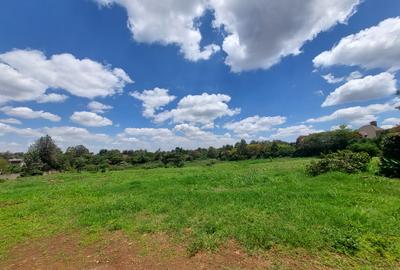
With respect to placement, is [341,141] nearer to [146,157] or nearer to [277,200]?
[146,157]

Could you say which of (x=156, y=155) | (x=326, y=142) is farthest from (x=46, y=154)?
(x=326, y=142)

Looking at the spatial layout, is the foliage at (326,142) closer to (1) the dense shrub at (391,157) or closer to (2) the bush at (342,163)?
(1) the dense shrub at (391,157)

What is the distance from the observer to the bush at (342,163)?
13.0 m

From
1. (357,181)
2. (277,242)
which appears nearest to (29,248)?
(277,242)

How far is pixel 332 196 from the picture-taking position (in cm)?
877

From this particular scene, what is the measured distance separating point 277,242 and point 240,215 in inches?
68.9

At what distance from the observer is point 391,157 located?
1356cm

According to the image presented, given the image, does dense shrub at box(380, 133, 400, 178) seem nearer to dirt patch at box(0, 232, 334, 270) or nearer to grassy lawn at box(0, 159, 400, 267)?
grassy lawn at box(0, 159, 400, 267)

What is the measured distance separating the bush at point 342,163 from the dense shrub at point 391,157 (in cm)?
79

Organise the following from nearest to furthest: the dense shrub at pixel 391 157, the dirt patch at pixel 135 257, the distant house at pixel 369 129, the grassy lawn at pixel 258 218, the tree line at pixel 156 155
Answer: the dirt patch at pixel 135 257
the grassy lawn at pixel 258 218
the dense shrub at pixel 391 157
the tree line at pixel 156 155
the distant house at pixel 369 129

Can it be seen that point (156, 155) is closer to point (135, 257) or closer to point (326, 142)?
point (326, 142)

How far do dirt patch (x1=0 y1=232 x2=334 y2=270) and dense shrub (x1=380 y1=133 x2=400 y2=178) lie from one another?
10.4m

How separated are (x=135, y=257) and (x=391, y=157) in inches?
546

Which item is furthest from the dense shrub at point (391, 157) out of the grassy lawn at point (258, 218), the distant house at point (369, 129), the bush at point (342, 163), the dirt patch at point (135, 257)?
the distant house at point (369, 129)
